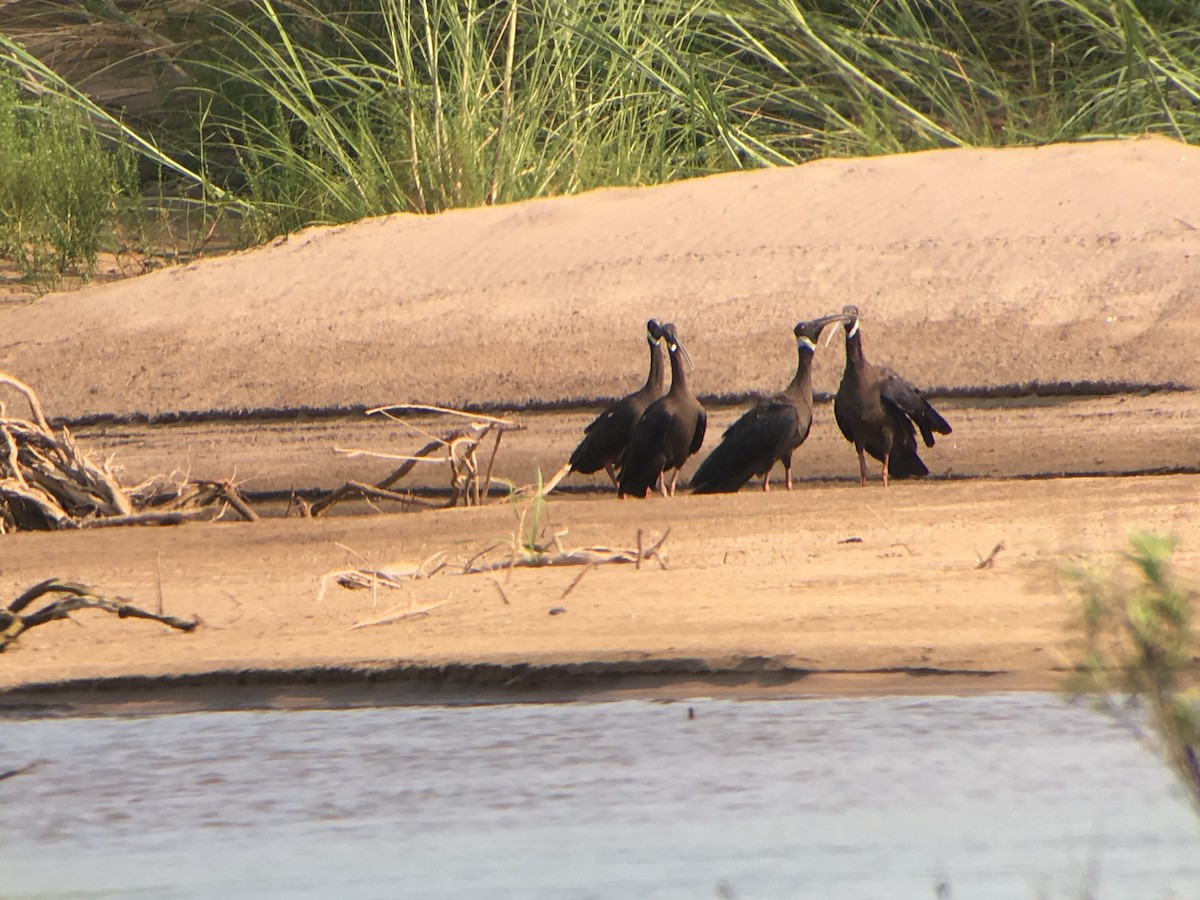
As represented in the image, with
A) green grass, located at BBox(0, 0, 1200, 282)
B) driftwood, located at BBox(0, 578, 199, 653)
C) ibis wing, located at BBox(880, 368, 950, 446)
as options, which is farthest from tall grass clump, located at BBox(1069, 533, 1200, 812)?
green grass, located at BBox(0, 0, 1200, 282)

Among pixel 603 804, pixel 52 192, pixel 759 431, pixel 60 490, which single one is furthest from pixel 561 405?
pixel 603 804

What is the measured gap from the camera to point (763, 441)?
330 inches

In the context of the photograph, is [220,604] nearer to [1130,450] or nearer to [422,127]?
[1130,450]

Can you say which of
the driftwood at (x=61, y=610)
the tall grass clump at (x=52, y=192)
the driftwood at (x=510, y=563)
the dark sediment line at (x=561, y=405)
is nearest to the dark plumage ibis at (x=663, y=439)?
the dark sediment line at (x=561, y=405)

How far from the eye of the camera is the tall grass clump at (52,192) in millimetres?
13781

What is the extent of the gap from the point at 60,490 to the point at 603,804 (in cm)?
467

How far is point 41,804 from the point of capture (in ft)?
14.3

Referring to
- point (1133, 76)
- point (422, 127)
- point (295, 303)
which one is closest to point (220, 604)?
point (295, 303)

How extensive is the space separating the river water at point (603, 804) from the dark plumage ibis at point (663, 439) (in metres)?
3.75

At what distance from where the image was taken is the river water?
142 inches

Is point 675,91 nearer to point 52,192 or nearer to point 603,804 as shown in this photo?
point 52,192

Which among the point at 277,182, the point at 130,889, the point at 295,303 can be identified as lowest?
the point at 130,889

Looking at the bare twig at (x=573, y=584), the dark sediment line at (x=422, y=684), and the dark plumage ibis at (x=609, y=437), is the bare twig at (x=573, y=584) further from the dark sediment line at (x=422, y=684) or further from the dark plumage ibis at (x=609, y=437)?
the dark plumage ibis at (x=609, y=437)

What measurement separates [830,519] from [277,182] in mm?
7432
